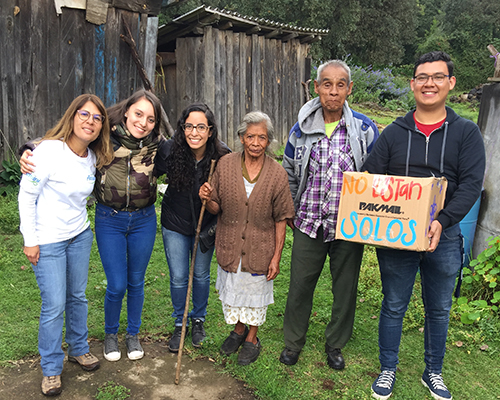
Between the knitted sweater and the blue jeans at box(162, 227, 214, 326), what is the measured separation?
0.30 m

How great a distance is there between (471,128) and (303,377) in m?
2.07

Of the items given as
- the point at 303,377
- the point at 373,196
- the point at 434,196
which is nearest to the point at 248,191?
the point at 373,196

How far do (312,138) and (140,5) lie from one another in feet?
16.3

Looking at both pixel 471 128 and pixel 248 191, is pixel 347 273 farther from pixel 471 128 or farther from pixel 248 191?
pixel 471 128

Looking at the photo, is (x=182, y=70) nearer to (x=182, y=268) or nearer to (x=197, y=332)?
(x=182, y=268)

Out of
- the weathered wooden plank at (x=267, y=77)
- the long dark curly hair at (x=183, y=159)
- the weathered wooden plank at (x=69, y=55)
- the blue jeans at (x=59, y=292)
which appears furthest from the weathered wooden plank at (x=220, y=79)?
the blue jeans at (x=59, y=292)

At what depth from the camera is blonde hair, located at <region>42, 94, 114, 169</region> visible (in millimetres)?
2871

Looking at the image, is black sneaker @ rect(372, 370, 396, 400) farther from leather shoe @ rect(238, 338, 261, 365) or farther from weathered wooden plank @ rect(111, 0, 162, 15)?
weathered wooden plank @ rect(111, 0, 162, 15)

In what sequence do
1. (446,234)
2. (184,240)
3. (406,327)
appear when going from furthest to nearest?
(406,327), (184,240), (446,234)

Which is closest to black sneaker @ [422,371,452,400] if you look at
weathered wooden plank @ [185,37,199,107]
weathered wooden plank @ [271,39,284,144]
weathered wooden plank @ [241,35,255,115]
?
weathered wooden plank @ [185,37,199,107]

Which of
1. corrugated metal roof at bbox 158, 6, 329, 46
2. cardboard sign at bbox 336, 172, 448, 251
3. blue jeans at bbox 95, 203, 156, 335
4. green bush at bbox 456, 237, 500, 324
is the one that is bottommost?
green bush at bbox 456, 237, 500, 324

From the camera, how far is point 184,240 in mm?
3395

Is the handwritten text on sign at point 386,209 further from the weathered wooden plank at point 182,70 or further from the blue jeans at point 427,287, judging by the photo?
Result: the weathered wooden plank at point 182,70

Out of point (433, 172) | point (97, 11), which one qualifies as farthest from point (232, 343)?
point (97, 11)
